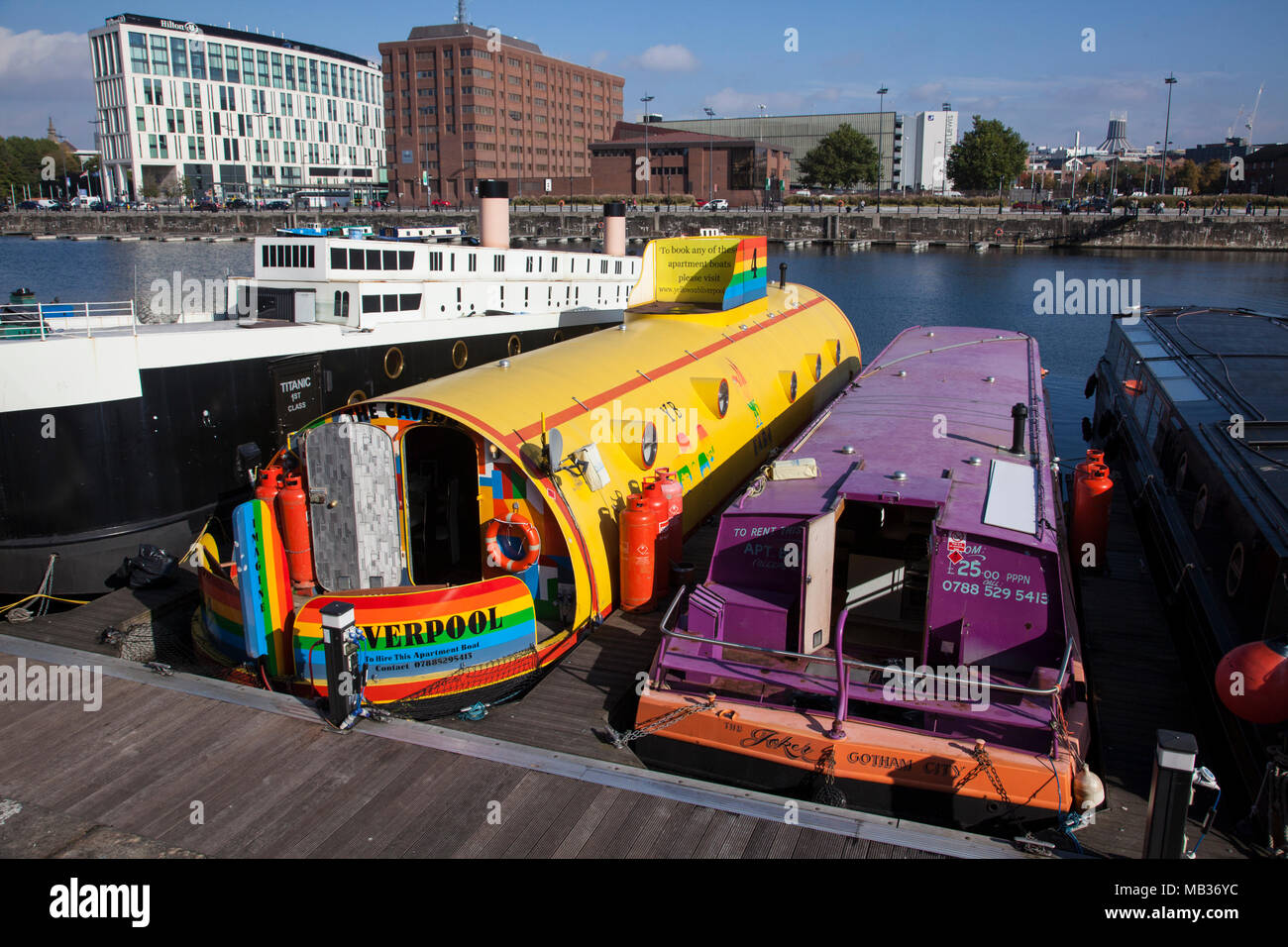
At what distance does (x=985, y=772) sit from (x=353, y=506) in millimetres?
7823

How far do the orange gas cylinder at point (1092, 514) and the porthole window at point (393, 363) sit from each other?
50.2 ft

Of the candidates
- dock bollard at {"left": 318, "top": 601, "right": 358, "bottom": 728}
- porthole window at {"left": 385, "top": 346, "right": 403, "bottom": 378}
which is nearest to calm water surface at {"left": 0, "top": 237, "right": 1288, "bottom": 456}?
porthole window at {"left": 385, "top": 346, "right": 403, "bottom": 378}

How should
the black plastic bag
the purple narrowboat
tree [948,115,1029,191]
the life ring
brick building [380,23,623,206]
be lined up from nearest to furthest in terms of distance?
the purple narrowboat, the life ring, the black plastic bag, tree [948,115,1029,191], brick building [380,23,623,206]

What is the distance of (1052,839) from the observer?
791 cm

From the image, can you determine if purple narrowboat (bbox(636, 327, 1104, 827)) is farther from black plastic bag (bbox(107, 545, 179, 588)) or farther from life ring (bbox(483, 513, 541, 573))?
black plastic bag (bbox(107, 545, 179, 588))

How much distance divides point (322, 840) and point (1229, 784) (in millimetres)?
8762

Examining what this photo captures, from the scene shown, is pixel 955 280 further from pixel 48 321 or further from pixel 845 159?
pixel 845 159

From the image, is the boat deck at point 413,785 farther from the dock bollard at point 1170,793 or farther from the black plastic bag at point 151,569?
the black plastic bag at point 151,569

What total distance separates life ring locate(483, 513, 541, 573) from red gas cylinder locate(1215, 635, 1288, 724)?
7.36m

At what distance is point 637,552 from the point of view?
11805 mm

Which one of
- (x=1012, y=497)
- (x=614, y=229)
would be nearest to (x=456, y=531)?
(x=1012, y=497)

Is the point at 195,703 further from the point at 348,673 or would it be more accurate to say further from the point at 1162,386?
the point at 1162,386

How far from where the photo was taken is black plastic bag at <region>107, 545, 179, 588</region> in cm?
1468
